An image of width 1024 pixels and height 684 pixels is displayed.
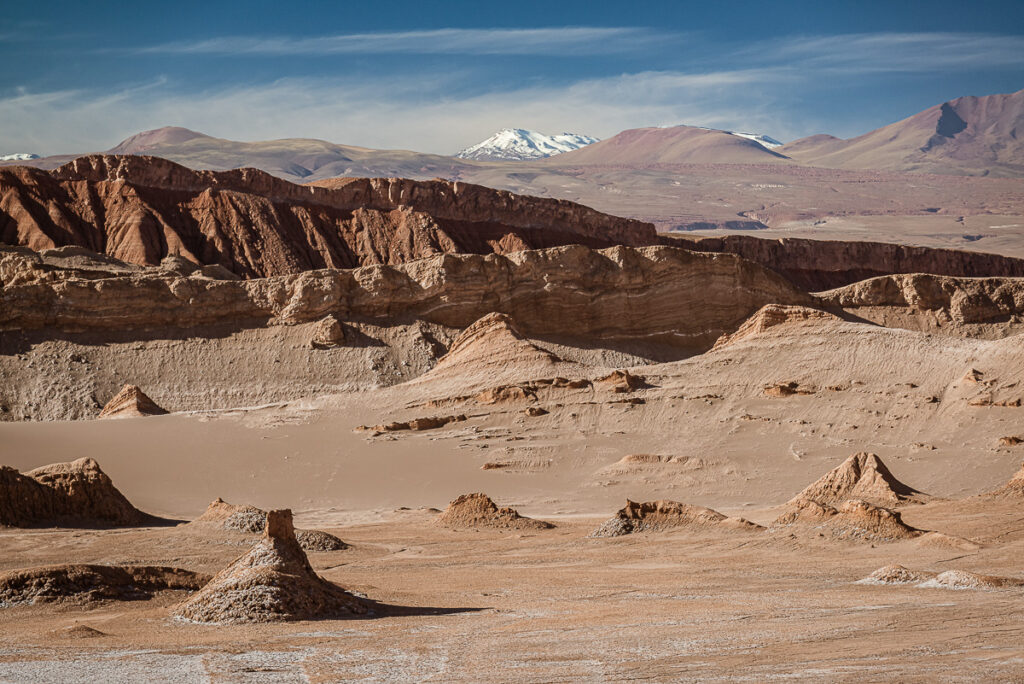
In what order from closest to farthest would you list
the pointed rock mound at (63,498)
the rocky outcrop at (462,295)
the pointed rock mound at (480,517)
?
the pointed rock mound at (63,498) < the pointed rock mound at (480,517) < the rocky outcrop at (462,295)

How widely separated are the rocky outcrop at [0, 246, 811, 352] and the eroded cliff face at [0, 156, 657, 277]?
2116 centimetres

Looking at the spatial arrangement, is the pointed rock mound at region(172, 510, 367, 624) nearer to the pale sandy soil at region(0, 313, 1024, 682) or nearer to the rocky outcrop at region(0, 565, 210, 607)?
the pale sandy soil at region(0, 313, 1024, 682)

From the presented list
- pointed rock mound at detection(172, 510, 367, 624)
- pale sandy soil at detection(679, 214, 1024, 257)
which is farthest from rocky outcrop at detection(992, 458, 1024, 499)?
pale sandy soil at detection(679, 214, 1024, 257)

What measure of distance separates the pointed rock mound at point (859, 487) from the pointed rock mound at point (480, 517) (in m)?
4.94

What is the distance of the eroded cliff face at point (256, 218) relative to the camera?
6931 centimetres

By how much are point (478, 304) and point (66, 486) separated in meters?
26.3

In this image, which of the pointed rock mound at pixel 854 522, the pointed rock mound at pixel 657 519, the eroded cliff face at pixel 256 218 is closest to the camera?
the pointed rock mound at pixel 854 522

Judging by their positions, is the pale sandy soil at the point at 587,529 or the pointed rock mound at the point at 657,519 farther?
the pointed rock mound at the point at 657,519

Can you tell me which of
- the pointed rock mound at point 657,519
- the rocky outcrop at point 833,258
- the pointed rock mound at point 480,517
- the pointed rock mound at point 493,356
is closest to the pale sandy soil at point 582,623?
the pointed rock mound at point 657,519

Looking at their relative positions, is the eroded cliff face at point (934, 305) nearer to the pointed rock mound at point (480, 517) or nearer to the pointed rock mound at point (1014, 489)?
the pointed rock mound at point (1014, 489)

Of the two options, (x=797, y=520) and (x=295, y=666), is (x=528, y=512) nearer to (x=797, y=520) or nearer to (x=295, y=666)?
(x=797, y=520)

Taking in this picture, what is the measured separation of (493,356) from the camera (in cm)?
3553

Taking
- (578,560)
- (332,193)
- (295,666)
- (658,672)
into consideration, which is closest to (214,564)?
(578,560)

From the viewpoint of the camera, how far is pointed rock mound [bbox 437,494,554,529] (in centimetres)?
2316
